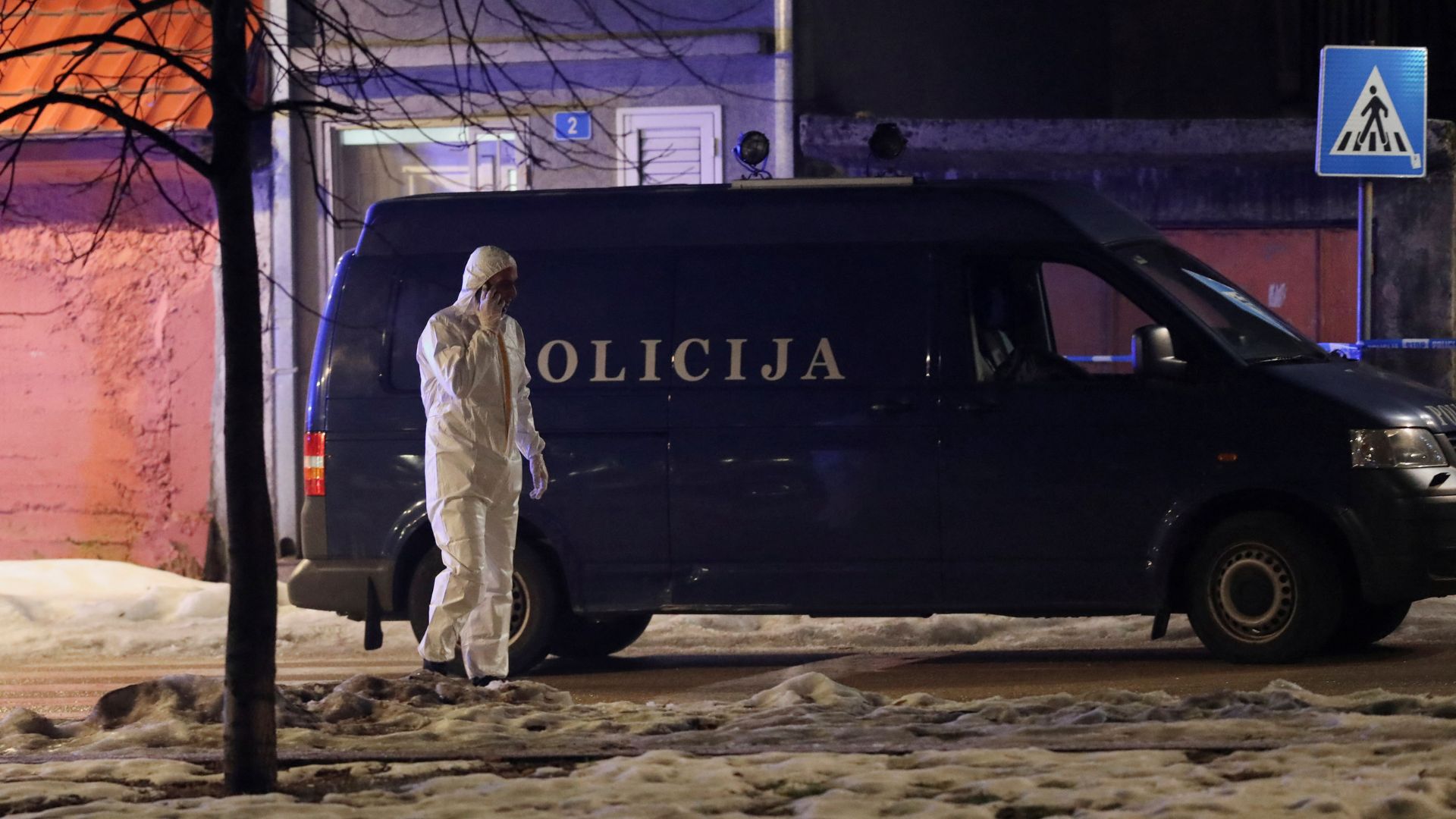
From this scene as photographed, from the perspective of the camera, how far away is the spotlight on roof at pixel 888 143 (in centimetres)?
1520

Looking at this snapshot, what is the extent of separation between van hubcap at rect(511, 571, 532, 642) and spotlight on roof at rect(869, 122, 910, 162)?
240 inches

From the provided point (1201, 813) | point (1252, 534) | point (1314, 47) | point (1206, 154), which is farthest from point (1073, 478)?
point (1314, 47)

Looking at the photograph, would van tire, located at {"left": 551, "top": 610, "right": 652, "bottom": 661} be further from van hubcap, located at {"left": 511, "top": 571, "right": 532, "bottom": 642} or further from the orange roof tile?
the orange roof tile

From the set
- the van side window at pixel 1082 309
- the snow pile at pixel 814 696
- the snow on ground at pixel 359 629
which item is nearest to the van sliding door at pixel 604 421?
the snow on ground at pixel 359 629

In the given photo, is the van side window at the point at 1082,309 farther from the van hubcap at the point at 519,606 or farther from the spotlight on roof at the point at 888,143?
the spotlight on roof at the point at 888,143

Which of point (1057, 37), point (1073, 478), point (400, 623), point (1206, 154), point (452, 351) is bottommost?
point (400, 623)

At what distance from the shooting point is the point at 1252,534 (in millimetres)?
9383

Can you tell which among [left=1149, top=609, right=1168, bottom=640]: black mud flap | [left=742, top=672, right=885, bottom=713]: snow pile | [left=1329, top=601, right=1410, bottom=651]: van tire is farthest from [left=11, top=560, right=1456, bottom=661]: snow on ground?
[left=742, top=672, right=885, bottom=713]: snow pile

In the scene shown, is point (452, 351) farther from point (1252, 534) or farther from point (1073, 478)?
point (1252, 534)

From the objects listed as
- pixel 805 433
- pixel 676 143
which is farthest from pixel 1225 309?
pixel 676 143

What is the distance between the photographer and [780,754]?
6789 mm

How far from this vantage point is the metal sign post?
1281 centimetres

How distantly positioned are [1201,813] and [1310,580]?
3905 mm

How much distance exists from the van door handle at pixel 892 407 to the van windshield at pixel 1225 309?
1230mm
